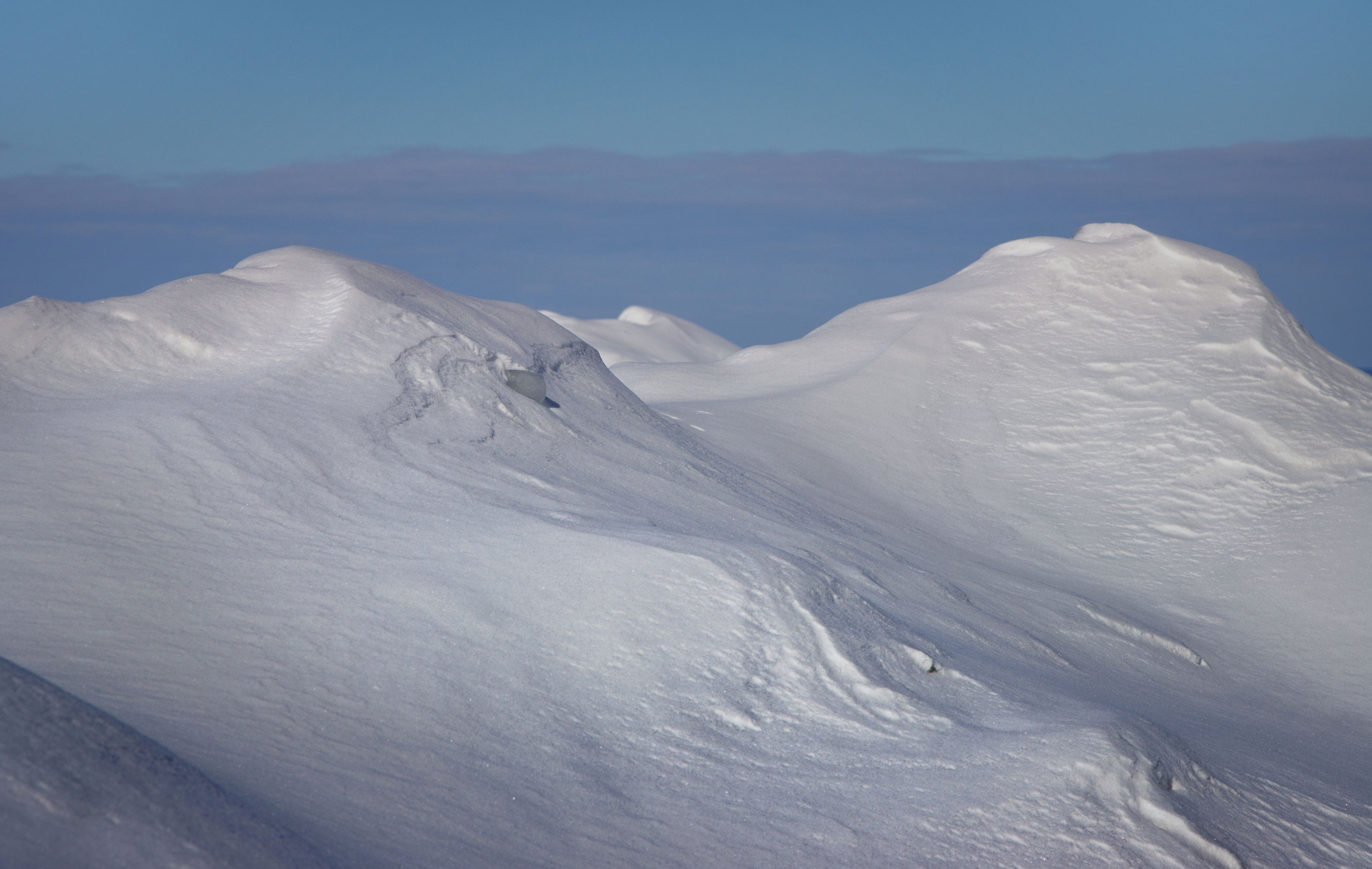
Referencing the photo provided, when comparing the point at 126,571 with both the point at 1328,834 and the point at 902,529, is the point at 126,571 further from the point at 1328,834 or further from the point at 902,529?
the point at 902,529

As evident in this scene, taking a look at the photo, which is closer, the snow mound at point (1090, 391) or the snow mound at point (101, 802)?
the snow mound at point (101, 802)

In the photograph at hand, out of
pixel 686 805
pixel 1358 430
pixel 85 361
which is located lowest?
pixel 686 805

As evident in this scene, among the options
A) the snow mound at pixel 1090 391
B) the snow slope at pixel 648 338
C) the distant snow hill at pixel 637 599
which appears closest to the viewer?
the distant snow hill at pixel 637 599

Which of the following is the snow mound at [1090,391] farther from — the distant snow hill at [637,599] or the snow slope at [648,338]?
the snow slope at [648,338]

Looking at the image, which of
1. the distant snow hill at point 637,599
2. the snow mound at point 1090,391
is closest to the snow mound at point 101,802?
the distant snow hill at point 637,599

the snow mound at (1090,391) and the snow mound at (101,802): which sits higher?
the snow mound at (1090,391)

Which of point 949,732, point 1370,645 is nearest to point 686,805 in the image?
point 949,732
